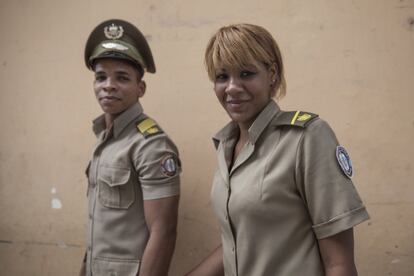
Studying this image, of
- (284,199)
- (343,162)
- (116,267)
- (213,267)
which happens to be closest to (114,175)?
(116,267)

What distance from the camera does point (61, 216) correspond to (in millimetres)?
2020

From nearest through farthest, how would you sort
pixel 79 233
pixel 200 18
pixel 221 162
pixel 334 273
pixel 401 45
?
pixel 334 273 → pixel 221 162 → pixel 401 45 → pixel 200 18 → pixel 79 233

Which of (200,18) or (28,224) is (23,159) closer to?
(28,224)

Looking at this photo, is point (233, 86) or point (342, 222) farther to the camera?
point (233, 86)

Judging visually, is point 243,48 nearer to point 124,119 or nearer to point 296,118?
point 296,118

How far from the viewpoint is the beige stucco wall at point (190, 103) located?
1449mm

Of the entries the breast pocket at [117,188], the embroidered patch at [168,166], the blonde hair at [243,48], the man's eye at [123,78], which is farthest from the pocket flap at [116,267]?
the blonde hair at [243,48]

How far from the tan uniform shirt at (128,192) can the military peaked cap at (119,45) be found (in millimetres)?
235

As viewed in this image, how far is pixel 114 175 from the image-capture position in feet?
4.68

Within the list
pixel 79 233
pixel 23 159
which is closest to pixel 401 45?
pixel 79 233

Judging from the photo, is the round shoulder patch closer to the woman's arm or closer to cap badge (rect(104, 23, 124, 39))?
the woman's arm

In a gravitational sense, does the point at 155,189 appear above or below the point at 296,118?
below

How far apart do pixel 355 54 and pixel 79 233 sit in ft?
4.39

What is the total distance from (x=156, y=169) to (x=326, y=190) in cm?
60
